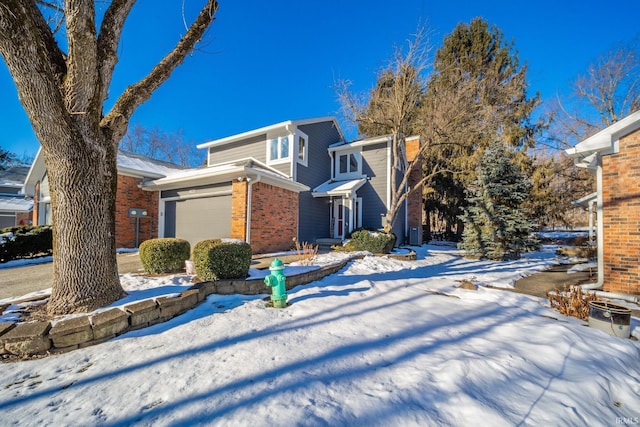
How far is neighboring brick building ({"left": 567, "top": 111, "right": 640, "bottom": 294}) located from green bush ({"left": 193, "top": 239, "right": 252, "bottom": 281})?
7.29 m

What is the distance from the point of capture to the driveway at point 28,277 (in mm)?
4652

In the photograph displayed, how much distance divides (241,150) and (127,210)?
18.9 ft

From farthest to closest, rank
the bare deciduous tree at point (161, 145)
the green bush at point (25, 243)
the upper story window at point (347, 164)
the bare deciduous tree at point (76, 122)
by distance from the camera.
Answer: the bare deciduous tree at point (161, 145) < the upper story window at point (347, 164) < the green bush at point (25, 243) < the bare deciduous tree at point (76, 122)

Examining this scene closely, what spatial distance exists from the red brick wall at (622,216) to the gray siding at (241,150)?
11.6 metres


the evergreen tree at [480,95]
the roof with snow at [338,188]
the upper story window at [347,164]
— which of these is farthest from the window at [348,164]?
the evergreen tree at [480,95]

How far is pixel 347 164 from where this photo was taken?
48.8 ft

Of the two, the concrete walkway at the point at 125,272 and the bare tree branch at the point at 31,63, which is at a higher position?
the bare tree branch at the point at 31,63

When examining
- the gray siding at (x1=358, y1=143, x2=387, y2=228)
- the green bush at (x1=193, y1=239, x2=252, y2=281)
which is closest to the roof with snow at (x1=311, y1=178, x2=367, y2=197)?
the gray siding at (x1=358, y1=143, x2=387, y2=228)

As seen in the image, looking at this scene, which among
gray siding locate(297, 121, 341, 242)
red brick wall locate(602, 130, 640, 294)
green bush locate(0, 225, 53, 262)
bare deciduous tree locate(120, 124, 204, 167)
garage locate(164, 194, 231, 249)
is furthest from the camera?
bare deciduous tree locate(120, 124, 204, 167)

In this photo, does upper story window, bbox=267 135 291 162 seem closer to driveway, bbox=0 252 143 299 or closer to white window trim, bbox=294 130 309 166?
white window trim, bbox=294 130 309 166

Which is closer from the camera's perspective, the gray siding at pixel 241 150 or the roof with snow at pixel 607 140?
the roof with snow at pixel 607 140

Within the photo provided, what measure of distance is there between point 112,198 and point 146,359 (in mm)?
2425

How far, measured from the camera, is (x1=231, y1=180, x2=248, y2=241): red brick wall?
8320mm

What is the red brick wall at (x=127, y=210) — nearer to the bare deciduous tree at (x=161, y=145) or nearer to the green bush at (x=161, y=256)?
the green bush at (x=161, y=256)
